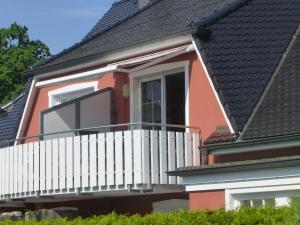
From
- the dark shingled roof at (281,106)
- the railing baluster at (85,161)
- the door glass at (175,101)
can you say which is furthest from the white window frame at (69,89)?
the dark shingled roof at (281,106)

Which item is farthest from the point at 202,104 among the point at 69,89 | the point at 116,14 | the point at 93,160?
the point at 116,14

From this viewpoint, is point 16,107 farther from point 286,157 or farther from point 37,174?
point 286,157

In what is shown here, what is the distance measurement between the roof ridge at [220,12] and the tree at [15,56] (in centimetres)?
2861

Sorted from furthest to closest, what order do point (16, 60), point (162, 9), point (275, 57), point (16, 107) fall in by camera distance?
point (16, 60) < point (16, 107) < point (162, 9) < point (275, 57)

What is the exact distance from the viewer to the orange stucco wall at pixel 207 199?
15703mm

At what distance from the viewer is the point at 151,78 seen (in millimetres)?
19828

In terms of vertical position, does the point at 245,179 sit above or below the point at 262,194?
above

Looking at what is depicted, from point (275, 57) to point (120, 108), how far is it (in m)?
3.95

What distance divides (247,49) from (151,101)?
106 inches

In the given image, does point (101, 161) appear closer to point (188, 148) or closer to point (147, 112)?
point (188, 148)

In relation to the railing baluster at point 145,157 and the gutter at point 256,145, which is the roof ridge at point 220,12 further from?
the gutter at point 256,145

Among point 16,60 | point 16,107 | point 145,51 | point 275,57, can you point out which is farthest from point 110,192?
point 16,60

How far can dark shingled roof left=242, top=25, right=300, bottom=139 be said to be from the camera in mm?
15660

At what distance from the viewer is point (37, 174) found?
19.4m
